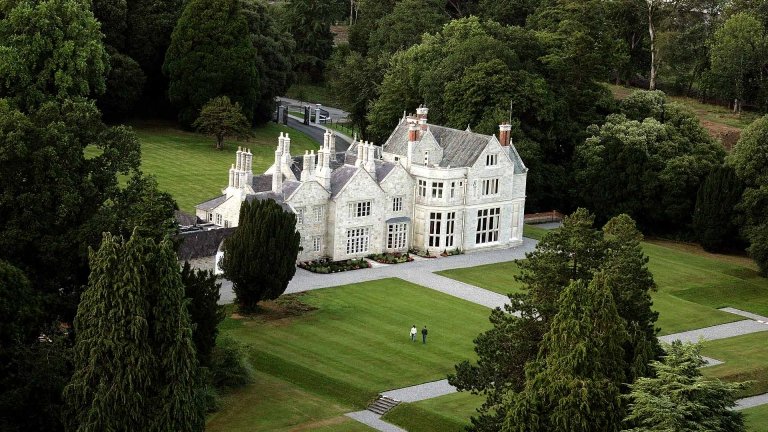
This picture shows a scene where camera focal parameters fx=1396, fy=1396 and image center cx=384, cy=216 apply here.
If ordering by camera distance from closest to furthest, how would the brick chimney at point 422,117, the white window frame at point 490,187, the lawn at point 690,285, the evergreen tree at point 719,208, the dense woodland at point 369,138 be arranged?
the dense woodland at point 369,138 < the lawn at point 690,285 < the brick chimney at point 422,117 < the white window frame at point 490,187 < the evergreen tree at point 719,208

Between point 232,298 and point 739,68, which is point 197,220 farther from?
point 739,68

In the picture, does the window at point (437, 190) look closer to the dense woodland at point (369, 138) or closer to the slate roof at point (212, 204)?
the dense woodland at point (369, 138)

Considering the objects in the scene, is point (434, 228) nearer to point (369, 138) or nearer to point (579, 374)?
point (369, 138)

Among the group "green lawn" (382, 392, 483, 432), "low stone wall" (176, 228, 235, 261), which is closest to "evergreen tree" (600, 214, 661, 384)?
"green lawn" (382, 392, 483, 432)

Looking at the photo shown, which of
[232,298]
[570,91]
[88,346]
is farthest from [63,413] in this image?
[570,91]

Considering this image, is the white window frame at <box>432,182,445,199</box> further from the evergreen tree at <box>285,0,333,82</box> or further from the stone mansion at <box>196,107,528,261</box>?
the evergreen tree at <box>285,0,333,82</box>

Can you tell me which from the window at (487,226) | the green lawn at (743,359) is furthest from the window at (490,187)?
the green lawn at (743,359)

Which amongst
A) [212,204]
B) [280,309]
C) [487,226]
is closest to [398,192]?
[487,226]
